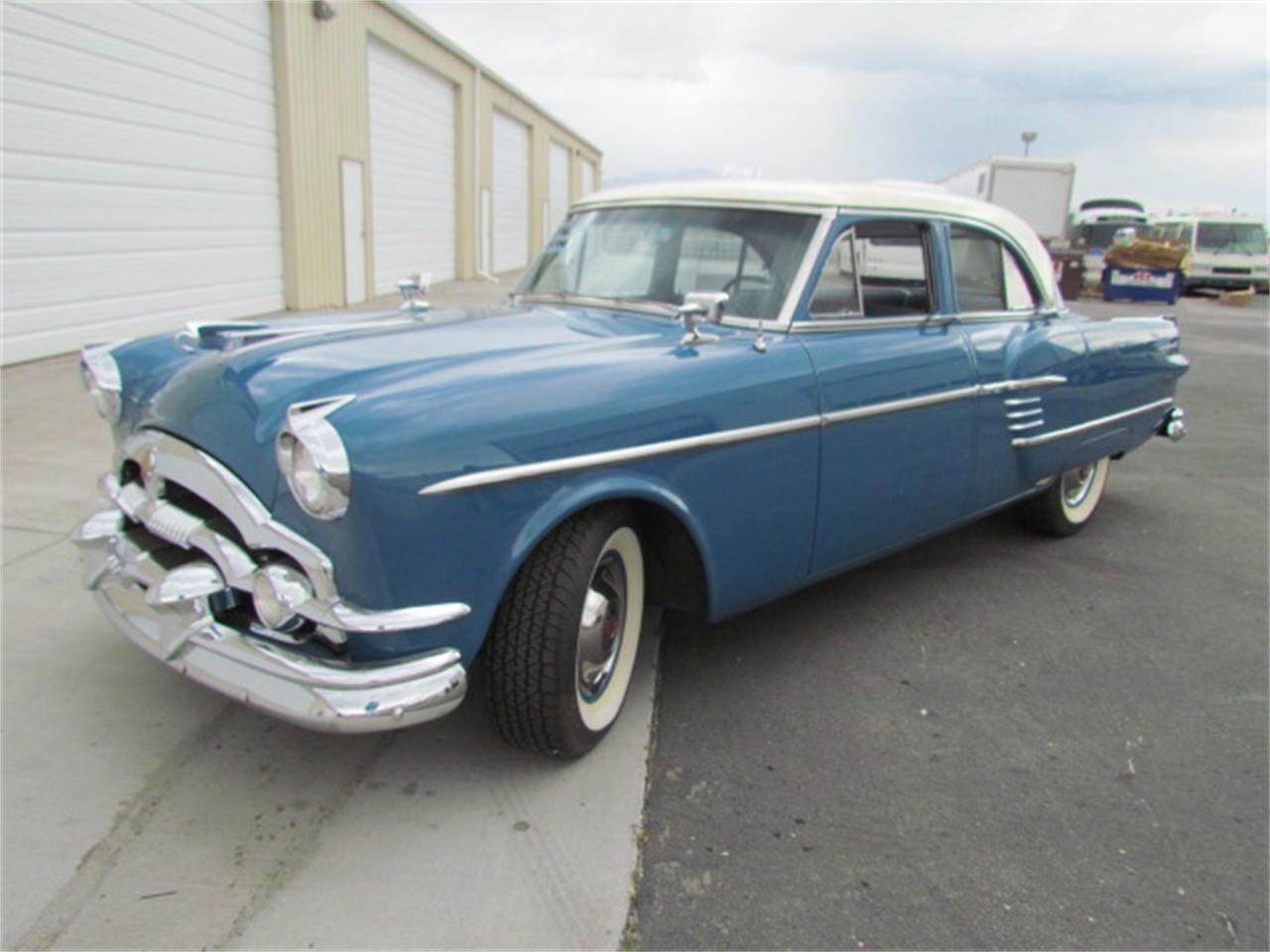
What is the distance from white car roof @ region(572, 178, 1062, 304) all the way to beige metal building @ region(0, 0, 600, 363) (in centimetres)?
536

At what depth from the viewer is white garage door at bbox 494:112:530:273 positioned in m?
20.2

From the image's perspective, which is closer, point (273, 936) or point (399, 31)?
point (273, 936)

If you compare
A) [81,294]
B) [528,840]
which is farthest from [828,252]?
[81,294]

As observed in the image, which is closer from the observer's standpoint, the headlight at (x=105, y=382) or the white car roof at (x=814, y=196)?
the headlight at (x=105, y=382)

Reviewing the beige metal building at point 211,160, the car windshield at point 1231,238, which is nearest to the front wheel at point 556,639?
the beige metal building at point 211,160

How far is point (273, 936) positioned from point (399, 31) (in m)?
13.9

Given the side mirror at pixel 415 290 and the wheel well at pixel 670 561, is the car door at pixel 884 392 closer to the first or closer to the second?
the wheel well at pixel 670 561

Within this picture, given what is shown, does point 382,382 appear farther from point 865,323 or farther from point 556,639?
point 865,323

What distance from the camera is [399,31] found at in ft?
44.1

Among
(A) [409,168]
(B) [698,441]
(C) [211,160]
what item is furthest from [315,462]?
(A) [409,168]

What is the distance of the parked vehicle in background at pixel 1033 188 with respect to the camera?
850 inches

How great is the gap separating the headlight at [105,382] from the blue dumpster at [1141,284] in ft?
73.9

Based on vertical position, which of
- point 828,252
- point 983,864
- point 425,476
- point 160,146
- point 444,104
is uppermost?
point 444,104

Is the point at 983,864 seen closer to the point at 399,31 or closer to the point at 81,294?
the point at 81,294
